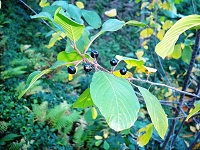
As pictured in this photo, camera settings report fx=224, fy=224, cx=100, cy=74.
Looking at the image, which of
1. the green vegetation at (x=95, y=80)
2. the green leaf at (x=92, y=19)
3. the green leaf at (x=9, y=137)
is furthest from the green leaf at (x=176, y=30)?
the green leaf at (x=9, y=137)

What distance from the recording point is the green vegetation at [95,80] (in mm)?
378

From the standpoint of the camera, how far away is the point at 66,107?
130 inches

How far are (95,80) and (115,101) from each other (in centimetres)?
5

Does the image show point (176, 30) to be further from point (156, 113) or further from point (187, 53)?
point (187, 53)

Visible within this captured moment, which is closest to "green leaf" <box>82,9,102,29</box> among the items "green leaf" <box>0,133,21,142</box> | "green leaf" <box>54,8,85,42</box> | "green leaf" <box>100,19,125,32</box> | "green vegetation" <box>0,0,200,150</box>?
"green vegetation" <box>0,0,200,150</box>

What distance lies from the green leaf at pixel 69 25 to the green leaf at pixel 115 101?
86 millimetres

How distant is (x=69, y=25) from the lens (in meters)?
0.37

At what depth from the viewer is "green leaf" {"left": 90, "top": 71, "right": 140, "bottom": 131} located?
1.12 ft

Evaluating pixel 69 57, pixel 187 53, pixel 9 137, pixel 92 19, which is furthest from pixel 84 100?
pixel 9 137

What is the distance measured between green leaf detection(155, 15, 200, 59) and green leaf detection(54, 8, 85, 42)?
14 centimetres

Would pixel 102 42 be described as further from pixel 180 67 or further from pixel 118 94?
pixel 118 94

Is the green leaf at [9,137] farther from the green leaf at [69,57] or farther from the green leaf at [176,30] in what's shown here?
the green leaf at [176,30]

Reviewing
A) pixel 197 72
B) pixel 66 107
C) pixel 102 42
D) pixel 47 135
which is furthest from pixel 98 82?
pixel 102 42

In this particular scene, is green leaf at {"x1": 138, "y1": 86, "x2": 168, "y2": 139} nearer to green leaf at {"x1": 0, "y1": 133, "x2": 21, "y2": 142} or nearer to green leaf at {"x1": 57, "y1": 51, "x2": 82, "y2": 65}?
green leaf at {"x1": 57, "y1": 51, "x2": 82, "y2": 65}
